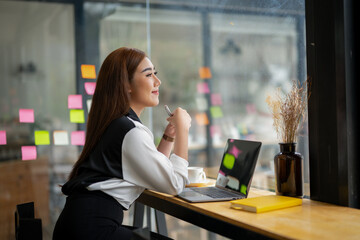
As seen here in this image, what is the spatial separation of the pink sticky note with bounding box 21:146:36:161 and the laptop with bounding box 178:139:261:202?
1.34 metres

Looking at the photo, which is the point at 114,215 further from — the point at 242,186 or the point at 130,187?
the point at 242,186

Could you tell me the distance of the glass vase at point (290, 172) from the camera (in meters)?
1.76

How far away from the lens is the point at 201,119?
311cm

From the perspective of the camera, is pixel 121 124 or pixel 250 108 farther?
pixel 250 108

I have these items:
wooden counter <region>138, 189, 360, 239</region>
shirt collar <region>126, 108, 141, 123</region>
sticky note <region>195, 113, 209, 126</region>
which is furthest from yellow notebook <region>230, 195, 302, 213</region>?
sticky note <region>195, 113, 209, 126</region>

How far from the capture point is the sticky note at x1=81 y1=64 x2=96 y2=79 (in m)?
A: 3.04

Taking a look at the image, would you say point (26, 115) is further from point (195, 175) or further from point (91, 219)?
point (91, 219)

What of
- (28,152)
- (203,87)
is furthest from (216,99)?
(28,152)

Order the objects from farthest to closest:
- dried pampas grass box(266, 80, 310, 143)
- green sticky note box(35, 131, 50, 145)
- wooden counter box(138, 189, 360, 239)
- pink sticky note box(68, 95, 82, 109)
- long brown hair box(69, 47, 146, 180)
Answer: pink sticky note box(68, 95, 82, 109), green sticky note box(35, 131, 50, 145), dried pampas grass box(266, 80, 310, 143), long brown hair box(69, 47, 146, 180), wooden counter box(138, 189, 360, 239)

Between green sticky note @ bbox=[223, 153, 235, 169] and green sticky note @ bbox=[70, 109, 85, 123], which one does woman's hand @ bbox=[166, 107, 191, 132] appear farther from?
green sticky note @ bbox=[70, 109, 85, 123]

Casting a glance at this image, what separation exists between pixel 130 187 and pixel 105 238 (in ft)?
0.74

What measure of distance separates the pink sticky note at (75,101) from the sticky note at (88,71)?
0.55 ft

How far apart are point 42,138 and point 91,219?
60.0 inches

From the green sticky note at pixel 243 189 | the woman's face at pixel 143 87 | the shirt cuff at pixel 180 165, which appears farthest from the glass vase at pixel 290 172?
the woman's face at pixel 143 87
